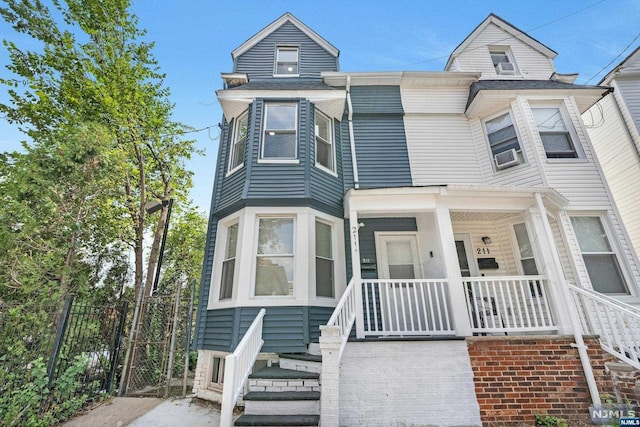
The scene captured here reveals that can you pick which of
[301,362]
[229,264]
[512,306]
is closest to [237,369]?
[301,362]

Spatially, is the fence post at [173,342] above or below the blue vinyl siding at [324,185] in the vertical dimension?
below

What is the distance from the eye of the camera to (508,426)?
3764 millimetres

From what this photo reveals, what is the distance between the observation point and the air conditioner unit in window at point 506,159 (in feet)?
22.2

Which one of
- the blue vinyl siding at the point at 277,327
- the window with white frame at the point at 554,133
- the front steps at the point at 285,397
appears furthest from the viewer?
the window with white frame at the point at 554,133

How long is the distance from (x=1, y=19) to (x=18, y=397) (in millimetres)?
10739

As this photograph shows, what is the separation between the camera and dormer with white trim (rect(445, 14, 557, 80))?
8484mm

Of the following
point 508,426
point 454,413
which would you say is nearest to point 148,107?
point 454,413

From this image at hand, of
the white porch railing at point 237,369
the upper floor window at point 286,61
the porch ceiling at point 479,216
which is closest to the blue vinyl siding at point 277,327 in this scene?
the white porch railing at point 237,369

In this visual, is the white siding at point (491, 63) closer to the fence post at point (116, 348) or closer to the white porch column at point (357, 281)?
the white porch column at point (357, 281)

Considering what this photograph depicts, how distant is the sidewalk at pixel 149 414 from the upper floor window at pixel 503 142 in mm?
8370

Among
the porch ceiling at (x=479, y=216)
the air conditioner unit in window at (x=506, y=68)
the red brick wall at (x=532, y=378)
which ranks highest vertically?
the air conditioner unit in window at (x=506, y=68)

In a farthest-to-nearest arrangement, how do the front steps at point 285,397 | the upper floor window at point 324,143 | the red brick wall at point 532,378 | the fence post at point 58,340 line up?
the upper floor window at point 324,143 → the fence post at point 58,340 → the red brick wall at point 532,378 → the front steps at point 285,397

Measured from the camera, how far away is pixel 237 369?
3633 mm

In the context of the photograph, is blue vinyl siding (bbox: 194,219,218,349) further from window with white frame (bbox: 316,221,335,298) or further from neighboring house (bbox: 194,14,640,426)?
window with white frame (bbox: 316,221,335,298)
